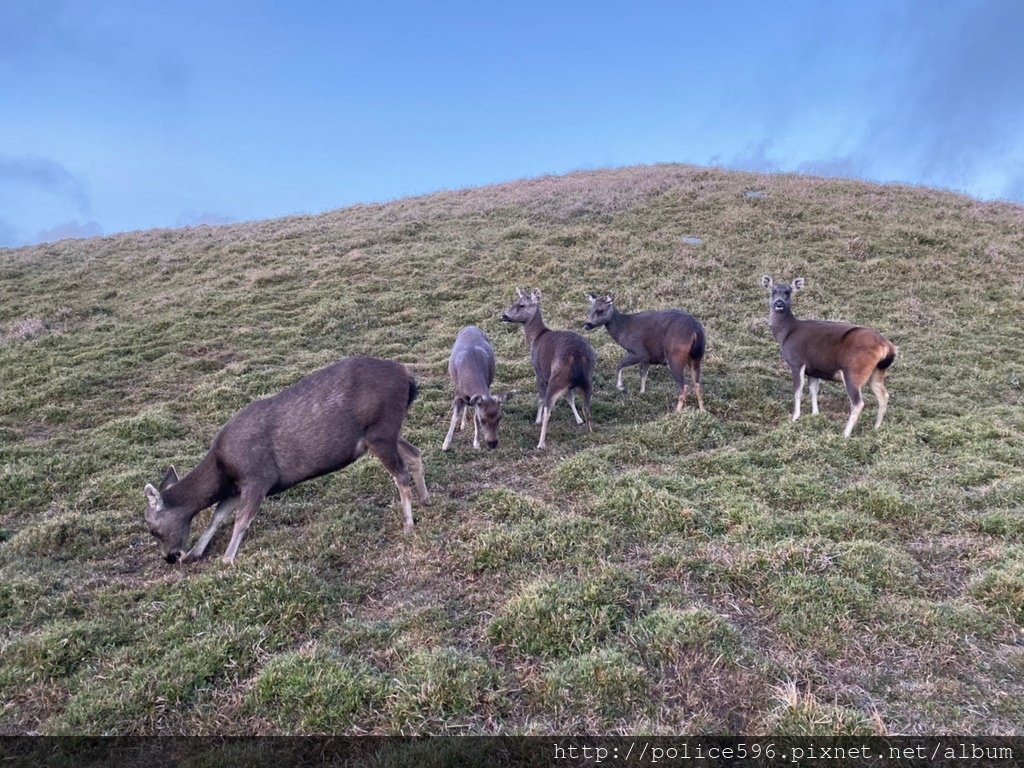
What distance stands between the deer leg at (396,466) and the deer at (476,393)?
222cm

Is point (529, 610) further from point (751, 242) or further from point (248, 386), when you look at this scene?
point (751, 242)

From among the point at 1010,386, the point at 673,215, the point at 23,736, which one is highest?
the point at 673,215

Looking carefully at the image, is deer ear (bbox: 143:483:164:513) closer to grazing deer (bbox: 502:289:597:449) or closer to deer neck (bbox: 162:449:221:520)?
deer neck (bbox: 162:449:221:520)

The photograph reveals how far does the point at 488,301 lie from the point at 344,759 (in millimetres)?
15198

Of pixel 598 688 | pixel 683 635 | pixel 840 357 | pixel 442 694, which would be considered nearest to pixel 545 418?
pixel 840 357

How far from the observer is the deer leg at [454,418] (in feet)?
33.9

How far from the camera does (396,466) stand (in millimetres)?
7746

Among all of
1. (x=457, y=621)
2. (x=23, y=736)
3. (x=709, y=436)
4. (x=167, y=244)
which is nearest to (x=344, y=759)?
(x=457, y=621)

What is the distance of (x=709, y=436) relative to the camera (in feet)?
33.6

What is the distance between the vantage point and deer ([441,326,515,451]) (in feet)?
32.5

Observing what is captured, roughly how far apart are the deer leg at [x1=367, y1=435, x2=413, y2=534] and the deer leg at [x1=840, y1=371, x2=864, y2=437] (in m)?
6.77

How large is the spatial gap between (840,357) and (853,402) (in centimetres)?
87

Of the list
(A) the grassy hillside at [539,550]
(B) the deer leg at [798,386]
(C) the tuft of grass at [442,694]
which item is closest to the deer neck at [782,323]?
(B) the deer leg at [798,386]

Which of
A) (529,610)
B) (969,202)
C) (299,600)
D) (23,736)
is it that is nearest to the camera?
(23,736)
